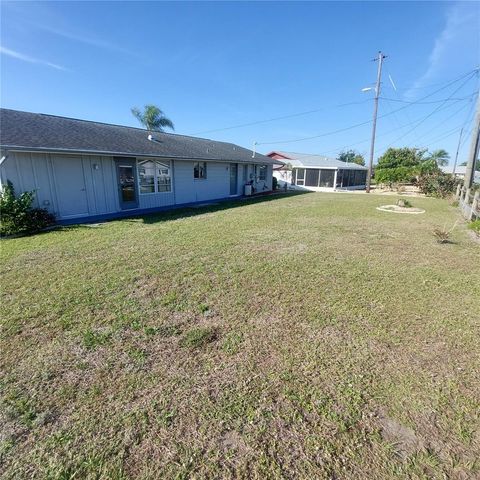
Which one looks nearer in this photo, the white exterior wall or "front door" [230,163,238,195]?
the white exterior wall

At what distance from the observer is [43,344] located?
3.25 m

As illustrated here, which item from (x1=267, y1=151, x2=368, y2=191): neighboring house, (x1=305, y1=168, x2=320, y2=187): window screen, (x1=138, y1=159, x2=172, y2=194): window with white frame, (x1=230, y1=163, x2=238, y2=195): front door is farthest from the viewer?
(x1=305, y1=168, x2=320, y2=187): window screen

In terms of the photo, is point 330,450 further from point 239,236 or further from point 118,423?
point 239,236

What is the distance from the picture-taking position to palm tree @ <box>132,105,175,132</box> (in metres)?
29.2

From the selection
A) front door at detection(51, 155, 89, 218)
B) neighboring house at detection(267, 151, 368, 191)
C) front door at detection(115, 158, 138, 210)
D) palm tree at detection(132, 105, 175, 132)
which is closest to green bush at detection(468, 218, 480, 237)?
front door at detection(115, 158, 138, 210)

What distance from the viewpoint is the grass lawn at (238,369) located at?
2.04 m

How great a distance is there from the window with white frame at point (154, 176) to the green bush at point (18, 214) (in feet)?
15.8

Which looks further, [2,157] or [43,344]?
[2,157]

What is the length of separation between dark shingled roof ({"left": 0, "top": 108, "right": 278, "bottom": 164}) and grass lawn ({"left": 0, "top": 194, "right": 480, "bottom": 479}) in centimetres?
472

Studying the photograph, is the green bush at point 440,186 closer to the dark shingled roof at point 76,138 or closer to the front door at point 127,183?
the dark shingled roof at point 76,138

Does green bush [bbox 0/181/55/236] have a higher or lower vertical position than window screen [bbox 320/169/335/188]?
lower

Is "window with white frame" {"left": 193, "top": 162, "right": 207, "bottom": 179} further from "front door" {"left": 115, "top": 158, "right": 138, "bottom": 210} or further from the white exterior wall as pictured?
"front door" {"left": 115, "top": 158, "right": 138, "bottom": 210}

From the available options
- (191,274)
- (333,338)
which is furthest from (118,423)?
(191,274)

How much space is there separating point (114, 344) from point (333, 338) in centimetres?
250
